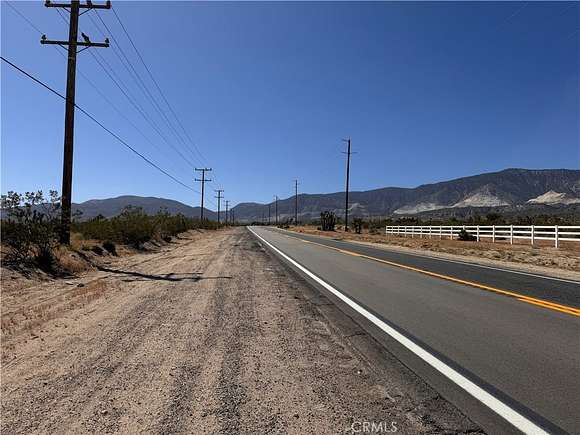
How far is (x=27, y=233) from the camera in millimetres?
14219

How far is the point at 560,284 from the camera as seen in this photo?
1227 centimetres

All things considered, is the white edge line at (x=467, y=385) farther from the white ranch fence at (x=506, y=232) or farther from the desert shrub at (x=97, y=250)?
the white ranch fence at (x=506, y=232)

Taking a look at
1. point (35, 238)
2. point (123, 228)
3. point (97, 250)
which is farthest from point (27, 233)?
point (123, 228)

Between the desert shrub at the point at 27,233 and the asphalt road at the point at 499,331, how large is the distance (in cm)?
891

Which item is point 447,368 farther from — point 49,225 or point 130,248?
point 130,248

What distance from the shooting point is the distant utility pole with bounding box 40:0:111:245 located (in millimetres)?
16984

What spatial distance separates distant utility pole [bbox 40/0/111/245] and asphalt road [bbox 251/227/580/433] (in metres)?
10.1

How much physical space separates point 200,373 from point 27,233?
38.4ft

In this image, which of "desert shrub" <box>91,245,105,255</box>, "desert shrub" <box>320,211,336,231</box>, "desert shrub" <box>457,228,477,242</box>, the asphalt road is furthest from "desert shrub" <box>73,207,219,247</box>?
"desert shrub" <box>320,211,336,231</box>

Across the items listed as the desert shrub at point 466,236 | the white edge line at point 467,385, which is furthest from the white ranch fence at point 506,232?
the white edge line at point 467,385

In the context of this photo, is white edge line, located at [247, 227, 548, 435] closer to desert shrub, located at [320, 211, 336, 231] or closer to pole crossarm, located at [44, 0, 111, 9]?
pole crossarm, located at [44, 0, 111, 9]

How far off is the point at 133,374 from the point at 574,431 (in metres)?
4.14

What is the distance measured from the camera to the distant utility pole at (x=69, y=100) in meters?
17.0

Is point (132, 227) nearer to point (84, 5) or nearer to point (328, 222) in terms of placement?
point (84, 5)
